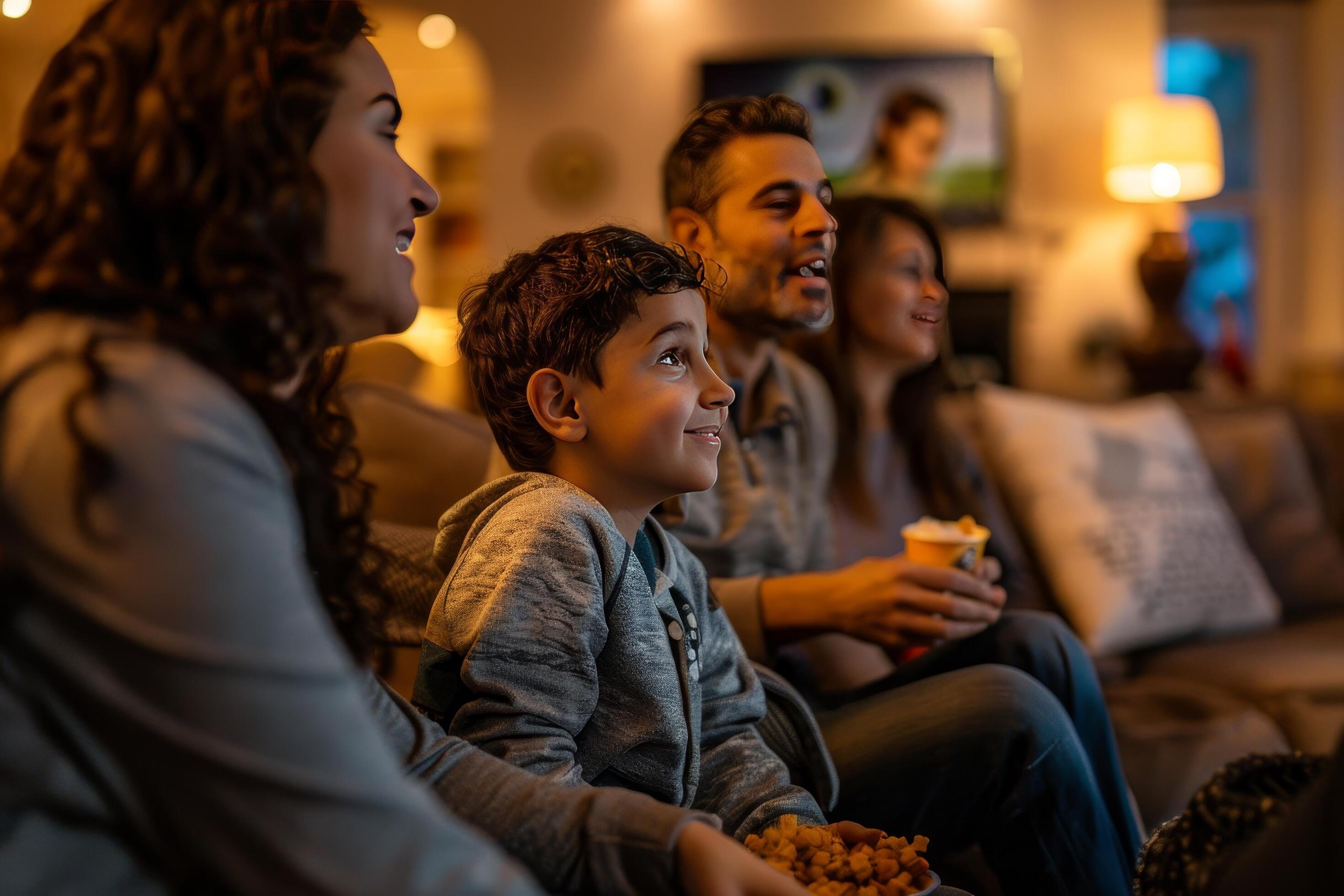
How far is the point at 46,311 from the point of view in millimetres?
598

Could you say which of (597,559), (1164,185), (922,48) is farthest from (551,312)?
(922,48)

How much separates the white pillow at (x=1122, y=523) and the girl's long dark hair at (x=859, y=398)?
0.31m

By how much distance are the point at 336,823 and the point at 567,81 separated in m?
5.71

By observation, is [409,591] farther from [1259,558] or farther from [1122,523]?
[1259,558]

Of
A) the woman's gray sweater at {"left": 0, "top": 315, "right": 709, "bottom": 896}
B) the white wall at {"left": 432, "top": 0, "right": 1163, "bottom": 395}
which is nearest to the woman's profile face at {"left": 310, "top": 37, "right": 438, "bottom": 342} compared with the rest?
the woman's gray sweater at {"left": 0, "top": 315, "right": 709, "bottom": 896}

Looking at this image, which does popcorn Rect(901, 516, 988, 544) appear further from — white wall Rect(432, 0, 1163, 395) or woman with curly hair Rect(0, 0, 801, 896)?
white wall Rect(432, 0, 1163, 395)

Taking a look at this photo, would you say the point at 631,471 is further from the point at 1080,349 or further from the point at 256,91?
the point at 1080,349

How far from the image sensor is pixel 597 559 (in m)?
0.89

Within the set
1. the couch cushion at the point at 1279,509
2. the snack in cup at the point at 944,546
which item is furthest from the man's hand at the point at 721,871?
the couch cushion at the point at 1279,509

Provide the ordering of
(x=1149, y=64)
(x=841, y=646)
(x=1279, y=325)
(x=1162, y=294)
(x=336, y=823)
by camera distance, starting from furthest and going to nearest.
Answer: (x=1279, y=325) < (x=1149, y=64) < (x=1162, y=294) < (x=841, y=646) < (x=336, y=823)

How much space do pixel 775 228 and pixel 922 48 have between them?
4.89 meters

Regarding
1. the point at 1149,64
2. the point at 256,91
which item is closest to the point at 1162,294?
the point at 1149,64

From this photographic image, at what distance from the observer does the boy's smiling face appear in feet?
3.11

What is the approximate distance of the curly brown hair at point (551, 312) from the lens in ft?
3.12
